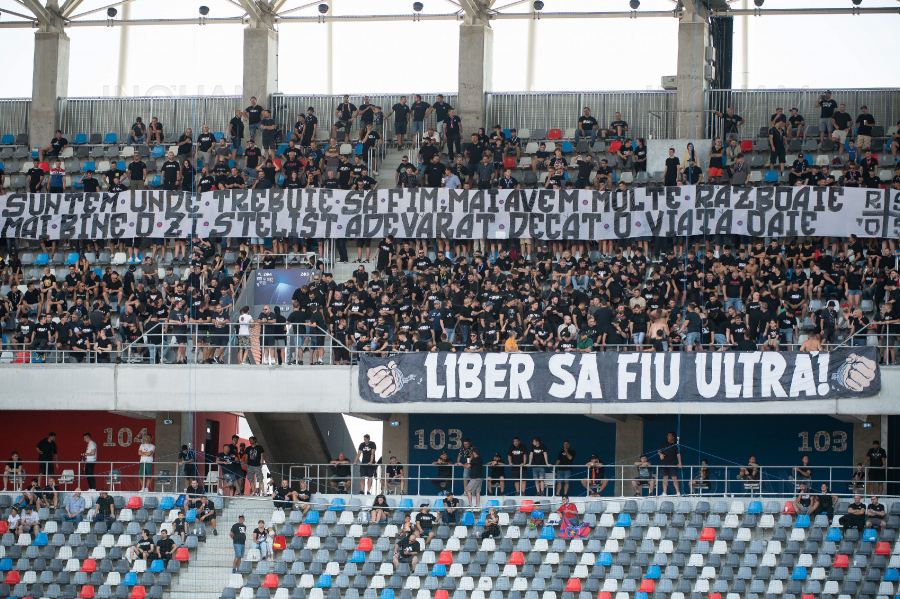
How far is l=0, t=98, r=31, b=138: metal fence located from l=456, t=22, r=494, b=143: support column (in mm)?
12300

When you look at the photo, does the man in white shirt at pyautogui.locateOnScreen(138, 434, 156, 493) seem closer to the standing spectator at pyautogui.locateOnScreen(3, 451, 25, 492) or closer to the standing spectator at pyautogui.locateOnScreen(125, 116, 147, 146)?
the standing spectator at pyautogui.locateOnScreen(3, 451, 25, 492)

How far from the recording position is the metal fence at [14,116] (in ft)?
118

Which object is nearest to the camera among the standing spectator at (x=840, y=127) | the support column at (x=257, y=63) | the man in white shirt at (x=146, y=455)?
the man in white shirt at (x=146, y=455)

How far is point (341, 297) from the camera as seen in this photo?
25969mm

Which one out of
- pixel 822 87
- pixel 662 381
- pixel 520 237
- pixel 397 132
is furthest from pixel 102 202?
pixel 822 87

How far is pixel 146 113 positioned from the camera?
117 feet

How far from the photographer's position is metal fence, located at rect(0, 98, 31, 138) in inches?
1420

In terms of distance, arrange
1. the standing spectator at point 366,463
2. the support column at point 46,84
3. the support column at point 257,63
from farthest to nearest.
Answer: the support column at point 46,84 → the support column at point 257,63 → the standing spectator at point 366,463

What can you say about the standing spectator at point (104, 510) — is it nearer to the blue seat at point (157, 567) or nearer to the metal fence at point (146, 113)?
the blue seat at point (157, 567)

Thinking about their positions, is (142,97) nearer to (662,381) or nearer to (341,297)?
(341,297)

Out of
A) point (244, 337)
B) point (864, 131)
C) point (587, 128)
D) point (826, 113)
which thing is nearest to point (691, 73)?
point (587, 128)

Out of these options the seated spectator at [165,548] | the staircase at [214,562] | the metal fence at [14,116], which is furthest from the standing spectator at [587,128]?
the metal fence at [14,116]

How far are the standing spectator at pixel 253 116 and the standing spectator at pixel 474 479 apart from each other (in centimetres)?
1245

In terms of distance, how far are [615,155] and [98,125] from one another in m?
14.4
